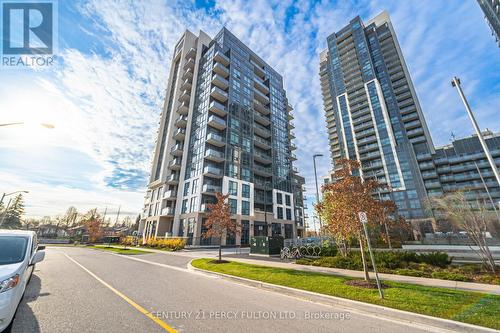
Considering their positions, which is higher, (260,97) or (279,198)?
(260,97)

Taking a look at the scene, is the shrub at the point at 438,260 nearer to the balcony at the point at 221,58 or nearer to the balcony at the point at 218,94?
the balcony at the point at 218,94

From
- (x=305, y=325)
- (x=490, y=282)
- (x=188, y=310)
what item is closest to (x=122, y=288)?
(x=188, y=310)

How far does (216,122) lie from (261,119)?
1462 cm

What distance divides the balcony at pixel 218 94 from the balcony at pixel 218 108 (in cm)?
194

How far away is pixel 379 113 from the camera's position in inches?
2795

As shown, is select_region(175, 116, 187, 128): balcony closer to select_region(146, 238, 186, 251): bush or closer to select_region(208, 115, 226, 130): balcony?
select_region(208, 115, 226, 130): balcony

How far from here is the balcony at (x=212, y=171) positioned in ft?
117

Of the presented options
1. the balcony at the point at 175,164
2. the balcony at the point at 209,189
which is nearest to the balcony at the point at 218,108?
the balcony at the point at 175,164

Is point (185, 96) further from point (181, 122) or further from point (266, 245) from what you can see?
point (266, 245)

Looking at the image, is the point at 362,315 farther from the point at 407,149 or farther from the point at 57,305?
the point at 407,149

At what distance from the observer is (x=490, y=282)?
25.5 ft

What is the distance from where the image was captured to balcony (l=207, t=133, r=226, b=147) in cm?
3791

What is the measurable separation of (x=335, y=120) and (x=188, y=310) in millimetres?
97234

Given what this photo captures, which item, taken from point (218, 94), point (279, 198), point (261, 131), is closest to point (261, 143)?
point (261, 131)
